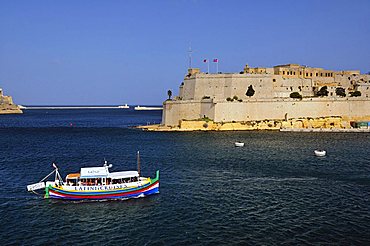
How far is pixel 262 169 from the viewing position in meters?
26.7

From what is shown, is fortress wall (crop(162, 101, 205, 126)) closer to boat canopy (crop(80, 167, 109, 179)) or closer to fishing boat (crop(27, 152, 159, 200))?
fishing boat (crop(27, 152, 159, 200))

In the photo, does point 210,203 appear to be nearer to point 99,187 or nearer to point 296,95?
point 99,187

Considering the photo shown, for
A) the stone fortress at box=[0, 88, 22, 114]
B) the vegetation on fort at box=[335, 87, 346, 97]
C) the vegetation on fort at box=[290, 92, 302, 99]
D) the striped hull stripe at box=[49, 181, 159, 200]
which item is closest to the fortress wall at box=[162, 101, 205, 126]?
the vegetation on fort at box=[290, 92, 302, 99]

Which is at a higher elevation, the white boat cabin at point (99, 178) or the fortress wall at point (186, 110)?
the fortress wall at point (186, 110)

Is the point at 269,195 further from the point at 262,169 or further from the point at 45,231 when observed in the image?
the point at 45,231

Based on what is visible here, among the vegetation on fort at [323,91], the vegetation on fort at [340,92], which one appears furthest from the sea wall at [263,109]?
the vegetation on fort at [340,92]

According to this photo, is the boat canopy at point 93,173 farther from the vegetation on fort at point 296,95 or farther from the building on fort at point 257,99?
the vegetation on fort at point 296,95

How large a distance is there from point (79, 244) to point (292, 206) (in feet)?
35.0

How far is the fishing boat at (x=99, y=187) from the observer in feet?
66.8

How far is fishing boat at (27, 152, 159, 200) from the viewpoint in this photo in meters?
20.4

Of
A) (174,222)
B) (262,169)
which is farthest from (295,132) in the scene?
(174,222)

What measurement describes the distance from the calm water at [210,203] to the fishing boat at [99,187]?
1.65ft

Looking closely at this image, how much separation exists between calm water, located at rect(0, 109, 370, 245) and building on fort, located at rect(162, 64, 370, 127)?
1797 cm

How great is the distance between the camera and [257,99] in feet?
174
